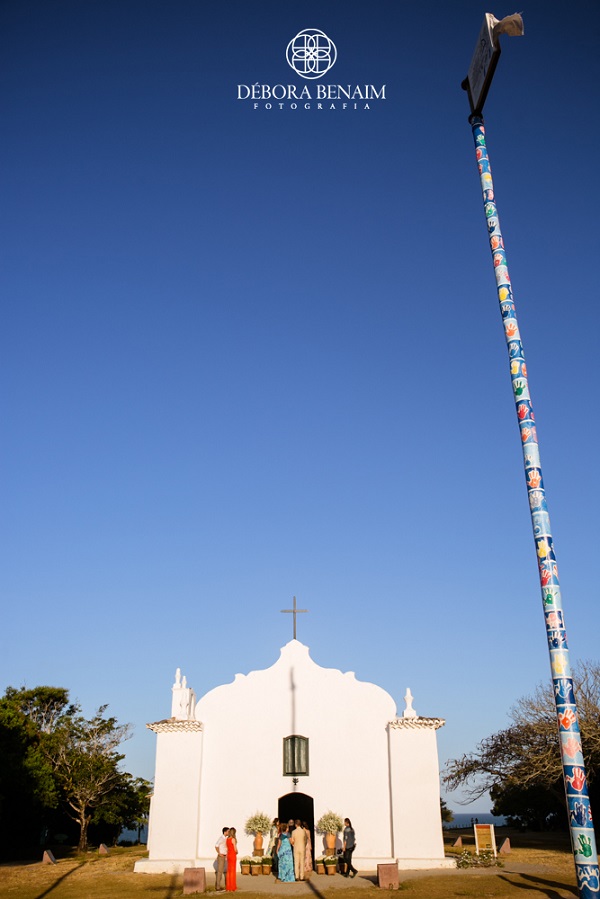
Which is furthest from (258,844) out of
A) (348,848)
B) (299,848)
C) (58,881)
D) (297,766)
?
(58,881)

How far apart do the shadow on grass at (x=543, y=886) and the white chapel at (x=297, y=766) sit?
3924mm

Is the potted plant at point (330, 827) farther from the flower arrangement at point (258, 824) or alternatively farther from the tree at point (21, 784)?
the tree at point (21, 784)

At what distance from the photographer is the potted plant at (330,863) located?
22.6m

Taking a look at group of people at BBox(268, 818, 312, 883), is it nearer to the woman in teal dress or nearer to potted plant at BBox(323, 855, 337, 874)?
the woman in teal dress

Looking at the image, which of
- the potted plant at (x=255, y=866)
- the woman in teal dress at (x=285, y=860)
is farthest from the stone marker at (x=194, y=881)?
the potted plant at (x=255, y=866)

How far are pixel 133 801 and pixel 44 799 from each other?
20.8 feet

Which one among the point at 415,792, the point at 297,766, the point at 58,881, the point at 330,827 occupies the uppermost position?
the point at 297,766

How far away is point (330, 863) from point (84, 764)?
1574 cm

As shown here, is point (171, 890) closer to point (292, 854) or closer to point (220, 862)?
point (220, 862)

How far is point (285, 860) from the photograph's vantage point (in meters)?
21.2

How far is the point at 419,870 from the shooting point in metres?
22.8

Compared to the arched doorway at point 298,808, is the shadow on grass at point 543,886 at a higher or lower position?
lower

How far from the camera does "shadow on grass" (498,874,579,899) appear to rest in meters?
16.9

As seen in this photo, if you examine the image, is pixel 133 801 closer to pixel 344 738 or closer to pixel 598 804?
pixel 344 738
